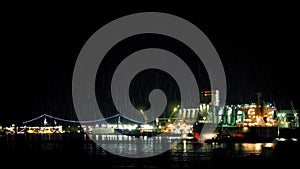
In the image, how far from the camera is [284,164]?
81.8 ft

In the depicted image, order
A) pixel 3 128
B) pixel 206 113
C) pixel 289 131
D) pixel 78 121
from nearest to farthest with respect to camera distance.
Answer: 1. pixel 289 131
2. pixel 206 113
3. pixel 3 128
4. pixel 78 121

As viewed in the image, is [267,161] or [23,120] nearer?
[267,161]

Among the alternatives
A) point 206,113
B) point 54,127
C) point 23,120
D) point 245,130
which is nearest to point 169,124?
point 206,113

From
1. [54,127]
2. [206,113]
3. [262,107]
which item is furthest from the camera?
[54,127]

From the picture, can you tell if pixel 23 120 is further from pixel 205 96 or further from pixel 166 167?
pixel 166 167

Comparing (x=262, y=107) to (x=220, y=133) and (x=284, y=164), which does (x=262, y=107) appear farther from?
(x=284, y=164)

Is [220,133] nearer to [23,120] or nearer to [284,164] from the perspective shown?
[284,164]

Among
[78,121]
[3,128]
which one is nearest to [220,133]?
[3,128]

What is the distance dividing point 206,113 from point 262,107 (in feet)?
73.8

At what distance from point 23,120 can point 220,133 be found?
351ft

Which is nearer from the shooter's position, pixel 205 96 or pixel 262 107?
pixel 262 107

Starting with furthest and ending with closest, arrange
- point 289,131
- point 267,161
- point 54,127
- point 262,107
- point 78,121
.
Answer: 1. point 78,121
2. point 54,127
3. point 262,107
4. point 289,131
5. point 267,161

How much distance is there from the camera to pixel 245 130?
2689 inches

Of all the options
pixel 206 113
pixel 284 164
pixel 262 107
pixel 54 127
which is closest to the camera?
pixel 284 164
